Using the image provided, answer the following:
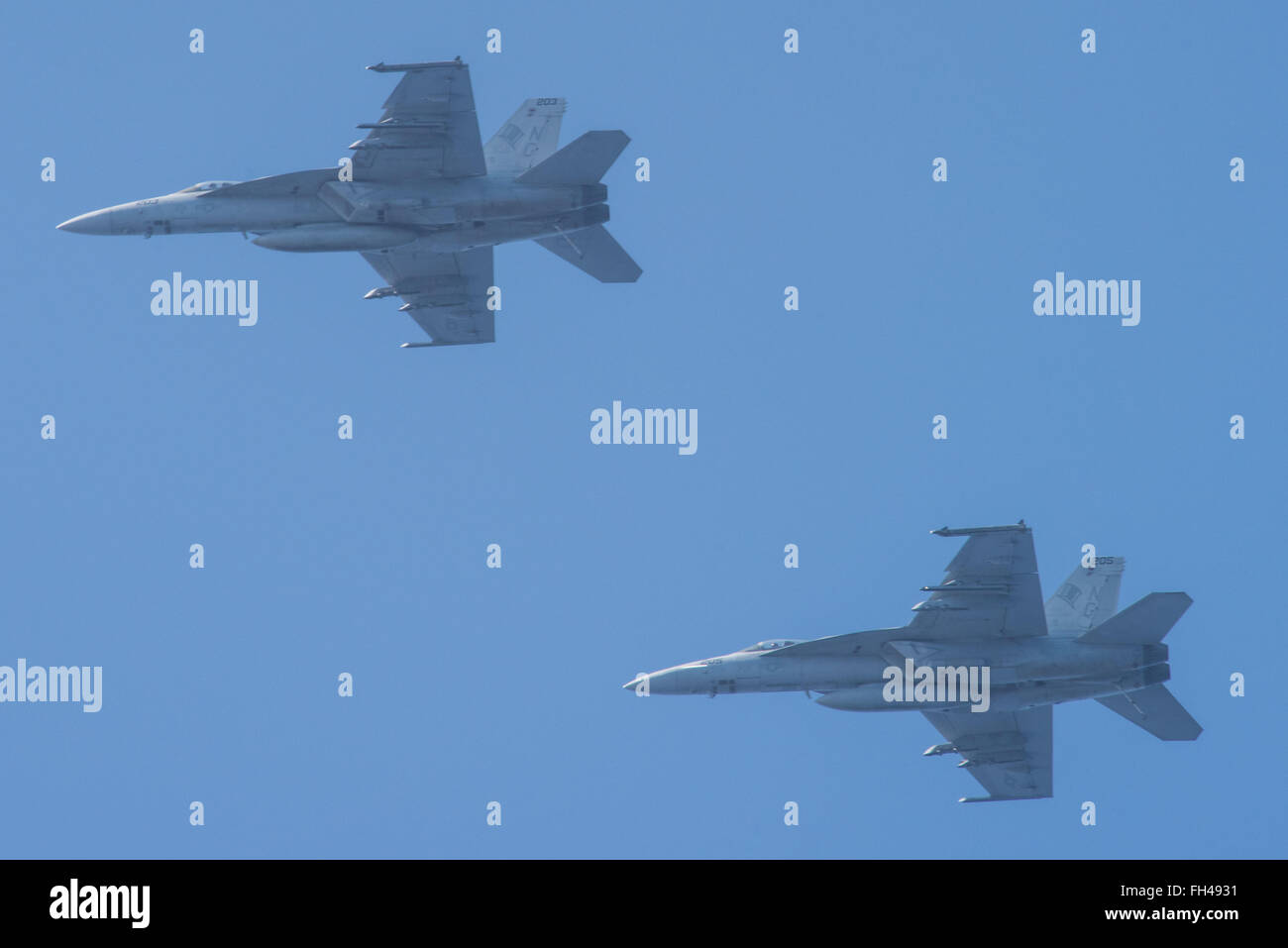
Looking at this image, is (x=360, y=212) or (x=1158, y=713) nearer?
(x=360, y=212)

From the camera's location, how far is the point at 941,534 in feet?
164

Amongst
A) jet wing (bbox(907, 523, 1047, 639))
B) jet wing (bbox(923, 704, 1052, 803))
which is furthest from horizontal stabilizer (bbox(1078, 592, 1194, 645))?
jet wing (bbox(923, 704, 1052, 803))

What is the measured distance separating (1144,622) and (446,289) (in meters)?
20.1

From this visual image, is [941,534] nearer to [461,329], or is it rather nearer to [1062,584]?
[1062,584]

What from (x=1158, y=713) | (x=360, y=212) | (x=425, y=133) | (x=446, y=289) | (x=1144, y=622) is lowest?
(x=1158, y=713)

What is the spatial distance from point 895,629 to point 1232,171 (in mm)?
16778

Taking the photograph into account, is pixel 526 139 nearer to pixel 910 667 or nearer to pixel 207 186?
pixel 207 186

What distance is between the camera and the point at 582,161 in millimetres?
50969

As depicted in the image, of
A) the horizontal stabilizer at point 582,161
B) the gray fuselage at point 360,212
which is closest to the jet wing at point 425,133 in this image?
the gray fuselage at point 360,212

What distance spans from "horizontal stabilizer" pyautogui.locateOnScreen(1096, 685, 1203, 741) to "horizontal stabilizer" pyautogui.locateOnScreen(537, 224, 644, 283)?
16.3 metres

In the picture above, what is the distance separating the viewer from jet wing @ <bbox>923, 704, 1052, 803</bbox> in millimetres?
56653

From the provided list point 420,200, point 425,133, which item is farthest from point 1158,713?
point 425,133

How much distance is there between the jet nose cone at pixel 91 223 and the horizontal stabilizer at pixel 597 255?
10796 millimetres

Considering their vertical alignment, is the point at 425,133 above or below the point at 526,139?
below
